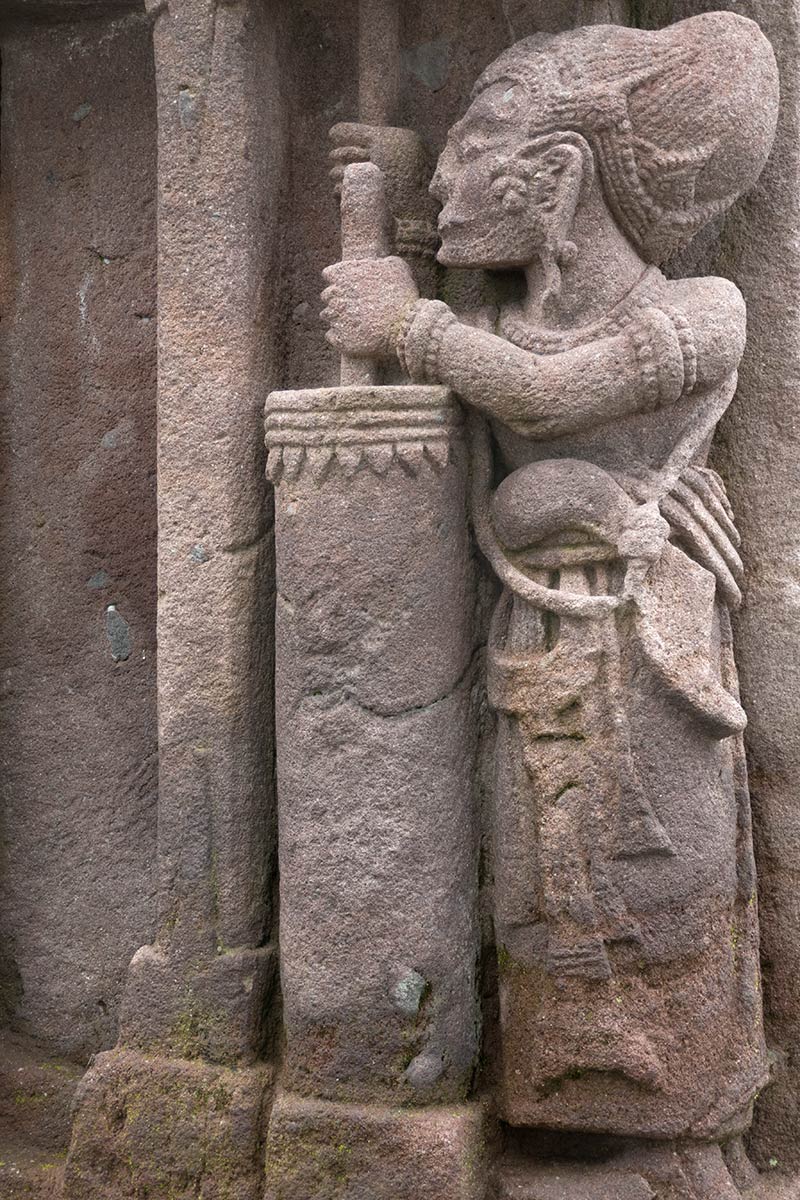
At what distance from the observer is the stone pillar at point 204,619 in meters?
3.05

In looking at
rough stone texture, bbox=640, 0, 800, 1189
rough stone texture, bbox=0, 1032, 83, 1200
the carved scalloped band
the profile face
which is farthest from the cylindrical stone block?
rough stone texture, bbox=0, 1032, 83, 1200

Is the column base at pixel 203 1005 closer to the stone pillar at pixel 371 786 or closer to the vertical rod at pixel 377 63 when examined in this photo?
the stone pillar at pixel 371 786

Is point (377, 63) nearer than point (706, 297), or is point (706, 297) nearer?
point (706, 297)

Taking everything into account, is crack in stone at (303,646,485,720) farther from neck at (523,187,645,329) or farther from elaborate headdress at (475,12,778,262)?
elaborate headdress at (475,12,778,262)

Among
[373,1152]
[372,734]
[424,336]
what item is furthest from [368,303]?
[373,1152]

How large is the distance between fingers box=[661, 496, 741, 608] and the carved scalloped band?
0.50 meters

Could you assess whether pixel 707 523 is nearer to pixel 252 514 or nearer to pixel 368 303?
pixel 368 303

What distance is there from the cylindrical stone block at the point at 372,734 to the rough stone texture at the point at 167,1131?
18 cm

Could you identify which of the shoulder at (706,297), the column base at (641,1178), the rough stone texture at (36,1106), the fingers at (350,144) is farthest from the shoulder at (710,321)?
the rough stone texture at (36,1106)

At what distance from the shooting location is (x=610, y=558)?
280 centimetres

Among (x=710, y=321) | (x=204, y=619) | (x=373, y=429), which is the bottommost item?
(x=204, y=619)

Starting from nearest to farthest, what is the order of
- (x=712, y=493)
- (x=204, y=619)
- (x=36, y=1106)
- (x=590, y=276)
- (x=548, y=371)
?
(x=548, y=371) → (x=590, y=276) → (x=712, y=493) → (x=204, y=619) → (x=36, y=1106)

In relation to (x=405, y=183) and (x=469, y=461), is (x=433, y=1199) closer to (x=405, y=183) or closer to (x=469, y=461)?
(x=469, y=461)

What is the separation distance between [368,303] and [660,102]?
2.40 ft
